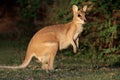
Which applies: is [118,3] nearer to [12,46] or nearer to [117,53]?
[117,53]

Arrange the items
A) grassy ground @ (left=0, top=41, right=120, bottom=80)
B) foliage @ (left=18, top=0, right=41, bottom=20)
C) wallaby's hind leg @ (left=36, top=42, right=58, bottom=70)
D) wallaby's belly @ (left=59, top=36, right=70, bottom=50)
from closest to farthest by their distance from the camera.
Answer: grassy ground @ (left=0, top=41, right=120, bottom=80) < wallaby's hind leg @ (left=36, top=42, right=58, bottom=70) < wallaby's belly @ (left=59, top=36, right=70, bottom=50) < foliage @ (left=18, top=0, right=41, bottom=20)

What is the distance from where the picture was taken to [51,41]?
1098 centimetres

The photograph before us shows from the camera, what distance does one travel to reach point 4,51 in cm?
1681

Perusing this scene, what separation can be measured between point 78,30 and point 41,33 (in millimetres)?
934

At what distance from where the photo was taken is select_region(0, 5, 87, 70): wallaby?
430 inches

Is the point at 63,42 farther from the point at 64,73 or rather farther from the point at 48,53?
the point at 64,73

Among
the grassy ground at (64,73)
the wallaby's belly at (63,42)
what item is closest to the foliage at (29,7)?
the grassy ground at (64,73)

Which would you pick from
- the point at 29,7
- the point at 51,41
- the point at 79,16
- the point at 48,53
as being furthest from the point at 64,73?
the point at 29,7

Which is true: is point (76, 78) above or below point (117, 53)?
above

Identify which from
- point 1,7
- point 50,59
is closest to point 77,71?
point 50,59

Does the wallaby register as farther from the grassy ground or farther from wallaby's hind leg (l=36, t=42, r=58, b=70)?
the grassy ground

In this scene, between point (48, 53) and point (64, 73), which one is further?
point (48, 53)

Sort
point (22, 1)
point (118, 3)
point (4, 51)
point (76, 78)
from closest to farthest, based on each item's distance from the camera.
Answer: point (76, 78)
point (118, 3)
point (4, 51)
point (22, 1)

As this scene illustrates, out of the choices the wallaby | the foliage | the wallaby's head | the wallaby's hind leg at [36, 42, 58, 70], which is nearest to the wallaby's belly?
the wallaby
